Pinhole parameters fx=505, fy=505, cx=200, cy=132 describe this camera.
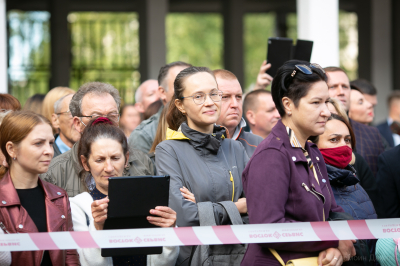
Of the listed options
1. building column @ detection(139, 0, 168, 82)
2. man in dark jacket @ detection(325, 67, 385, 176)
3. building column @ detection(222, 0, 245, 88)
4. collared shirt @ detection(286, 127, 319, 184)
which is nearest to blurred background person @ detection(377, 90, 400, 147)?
man in dark jacket @ detection(325, 67, 385, 176)

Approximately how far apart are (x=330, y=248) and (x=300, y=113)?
0.74m

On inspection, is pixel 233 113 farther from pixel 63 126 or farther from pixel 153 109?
pixel 153 109

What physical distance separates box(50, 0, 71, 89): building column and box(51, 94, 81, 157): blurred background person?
7009 mm

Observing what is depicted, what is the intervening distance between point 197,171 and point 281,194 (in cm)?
84

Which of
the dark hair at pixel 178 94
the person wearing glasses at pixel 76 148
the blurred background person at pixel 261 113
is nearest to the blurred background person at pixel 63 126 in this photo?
the person wearing glasses at pixel 76 148

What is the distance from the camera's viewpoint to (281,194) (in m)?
2.58

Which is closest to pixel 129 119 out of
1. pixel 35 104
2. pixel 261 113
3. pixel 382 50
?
pixel 35 104

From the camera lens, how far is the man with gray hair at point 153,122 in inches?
188

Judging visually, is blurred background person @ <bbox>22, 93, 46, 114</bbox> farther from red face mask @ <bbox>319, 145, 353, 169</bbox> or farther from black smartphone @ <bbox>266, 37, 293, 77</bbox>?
red face mask @ <bbox>319, 145, 353, 169</bbox>

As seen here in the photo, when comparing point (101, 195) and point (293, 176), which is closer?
point (293, 176)

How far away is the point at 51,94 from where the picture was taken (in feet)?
17.3

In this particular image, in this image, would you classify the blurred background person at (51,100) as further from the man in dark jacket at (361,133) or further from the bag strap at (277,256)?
the bag strap at (277,256)

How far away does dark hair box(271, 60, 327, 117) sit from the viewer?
2799mm

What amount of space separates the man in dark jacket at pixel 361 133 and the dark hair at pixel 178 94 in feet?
6.76
